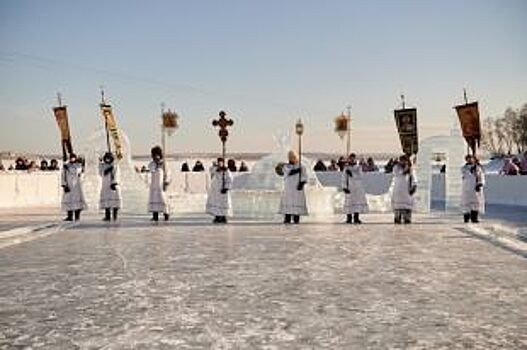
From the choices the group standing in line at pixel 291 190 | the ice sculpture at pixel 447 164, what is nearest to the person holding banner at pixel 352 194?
the group standing in line at pixel 291 190

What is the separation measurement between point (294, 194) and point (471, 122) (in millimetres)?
4612

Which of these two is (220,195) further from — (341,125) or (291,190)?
(341,125)

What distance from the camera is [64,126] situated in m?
16.4

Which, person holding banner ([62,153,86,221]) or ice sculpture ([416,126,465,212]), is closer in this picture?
person holding banner ([62,153,86,221])

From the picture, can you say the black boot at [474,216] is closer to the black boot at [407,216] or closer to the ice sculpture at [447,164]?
the black boot at [407,216]

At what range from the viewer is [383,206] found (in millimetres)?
21219

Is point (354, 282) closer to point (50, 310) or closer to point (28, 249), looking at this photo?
point (50, 310)

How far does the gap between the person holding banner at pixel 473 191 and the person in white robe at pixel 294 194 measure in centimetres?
374

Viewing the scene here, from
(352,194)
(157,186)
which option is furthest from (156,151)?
(352,194)

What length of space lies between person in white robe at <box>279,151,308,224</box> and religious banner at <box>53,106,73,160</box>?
5410mm

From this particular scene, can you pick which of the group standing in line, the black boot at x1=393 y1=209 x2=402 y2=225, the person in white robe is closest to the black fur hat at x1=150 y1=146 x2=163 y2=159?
the group standing in line

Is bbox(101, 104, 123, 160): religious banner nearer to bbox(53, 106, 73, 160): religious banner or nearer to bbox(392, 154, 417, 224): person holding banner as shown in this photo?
bbox(53, 106, 73, 160): religious banner

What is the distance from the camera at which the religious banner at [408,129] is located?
1636 cm

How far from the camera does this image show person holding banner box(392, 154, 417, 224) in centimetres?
1525
